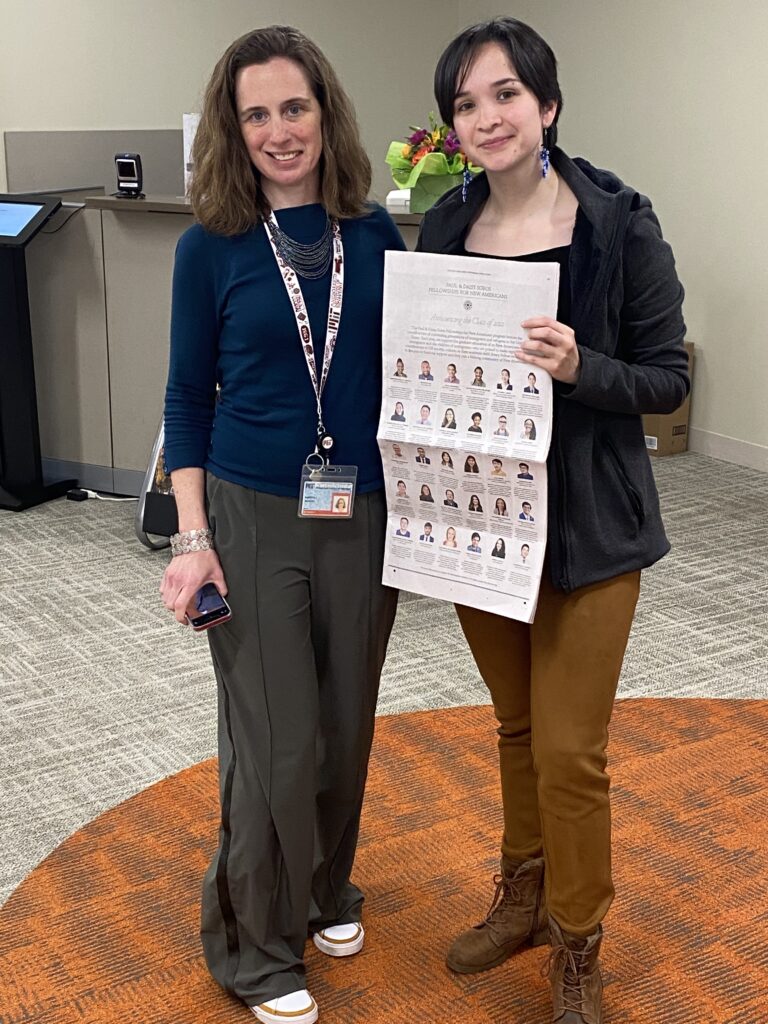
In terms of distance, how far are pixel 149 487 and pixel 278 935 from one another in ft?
8.24

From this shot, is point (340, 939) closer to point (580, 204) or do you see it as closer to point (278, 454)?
point (278, 454)

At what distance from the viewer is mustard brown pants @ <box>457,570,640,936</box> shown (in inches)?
68.5

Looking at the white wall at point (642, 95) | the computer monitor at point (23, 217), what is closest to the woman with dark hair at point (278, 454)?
the computer monitor at point (23, 217)

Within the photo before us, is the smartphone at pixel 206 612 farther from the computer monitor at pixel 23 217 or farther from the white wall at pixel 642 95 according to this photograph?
the white wall at pixel 642 95

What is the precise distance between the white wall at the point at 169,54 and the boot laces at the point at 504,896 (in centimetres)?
521

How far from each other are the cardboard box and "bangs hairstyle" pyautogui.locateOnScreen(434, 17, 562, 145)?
4.25 metres

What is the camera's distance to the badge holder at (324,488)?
1761 mm

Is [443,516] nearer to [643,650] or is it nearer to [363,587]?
[363,587]

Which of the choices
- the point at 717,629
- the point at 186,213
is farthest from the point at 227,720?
the point at 186,213

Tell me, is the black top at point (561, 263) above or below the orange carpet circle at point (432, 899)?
above

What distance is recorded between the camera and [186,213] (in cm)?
463

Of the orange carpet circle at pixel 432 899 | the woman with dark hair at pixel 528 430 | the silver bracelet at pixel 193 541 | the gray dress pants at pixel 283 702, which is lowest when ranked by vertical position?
the orange carpet circle at pixel 432 899

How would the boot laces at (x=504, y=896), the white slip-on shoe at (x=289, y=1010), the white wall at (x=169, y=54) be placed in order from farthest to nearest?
the white wall at (x=169, y=54), the boot laces at (x=504, y=896), the white slip-on shoe at (x=289, y=1010)

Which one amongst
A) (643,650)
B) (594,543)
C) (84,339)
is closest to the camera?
(594,543)
